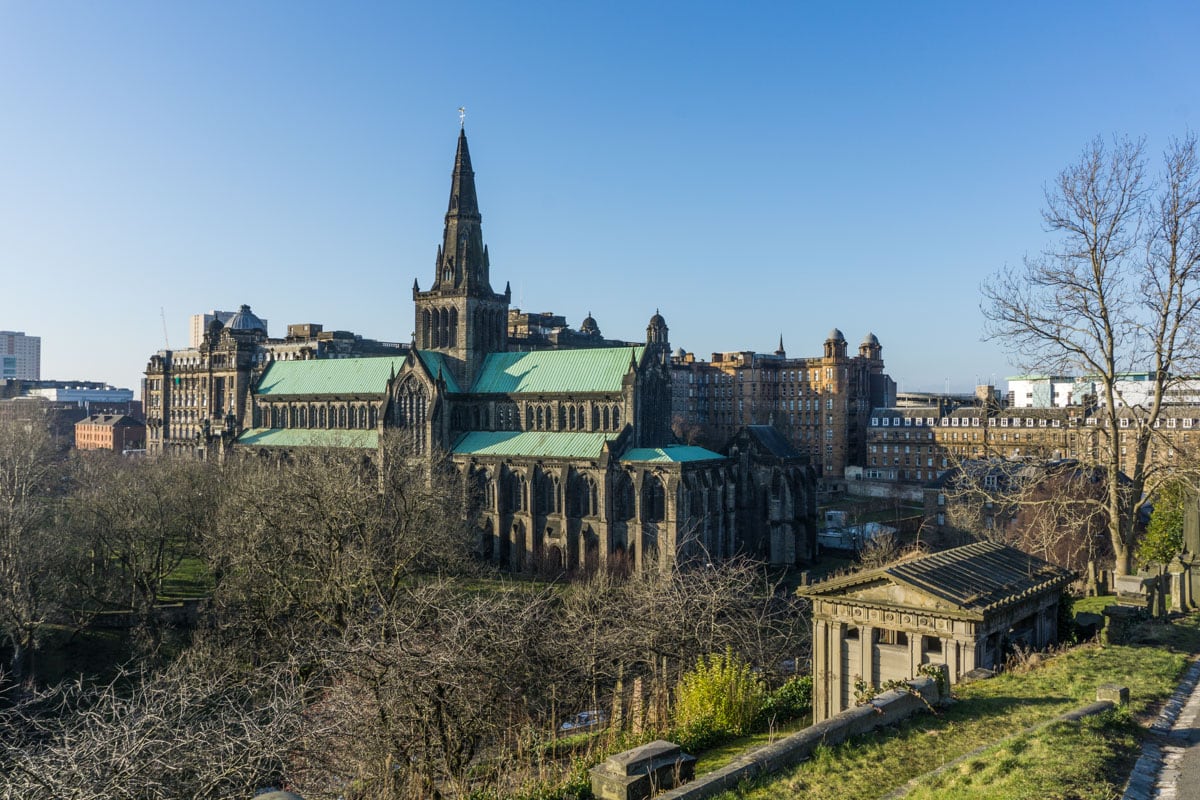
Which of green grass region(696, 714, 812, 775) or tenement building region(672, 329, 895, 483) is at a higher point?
tenement building region(672, 329, 895, 483)

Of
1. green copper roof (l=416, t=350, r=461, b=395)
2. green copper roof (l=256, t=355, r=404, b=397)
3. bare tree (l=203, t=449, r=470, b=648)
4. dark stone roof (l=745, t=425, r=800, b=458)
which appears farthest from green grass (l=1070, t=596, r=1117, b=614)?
green copper roof (l=256, t=355, r=404, b=397)

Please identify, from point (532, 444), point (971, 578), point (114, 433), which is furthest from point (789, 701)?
point (114, 433)

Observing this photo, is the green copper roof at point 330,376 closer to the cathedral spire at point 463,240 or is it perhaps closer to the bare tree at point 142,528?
the cathedral spire at point 463,240

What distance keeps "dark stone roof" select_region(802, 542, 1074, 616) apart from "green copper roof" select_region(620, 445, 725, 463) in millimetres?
36768

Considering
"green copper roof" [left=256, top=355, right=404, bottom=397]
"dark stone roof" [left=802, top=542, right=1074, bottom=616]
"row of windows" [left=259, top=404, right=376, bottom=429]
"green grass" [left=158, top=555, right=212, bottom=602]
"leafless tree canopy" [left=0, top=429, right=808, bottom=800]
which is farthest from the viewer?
"green copper roof" [left=256, top=355, right=404, bottom=397]

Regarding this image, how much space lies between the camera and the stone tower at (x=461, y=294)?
76.8m

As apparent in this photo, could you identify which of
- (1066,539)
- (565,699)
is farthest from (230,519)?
(1066,539)

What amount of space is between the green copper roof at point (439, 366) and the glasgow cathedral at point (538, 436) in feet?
0.62

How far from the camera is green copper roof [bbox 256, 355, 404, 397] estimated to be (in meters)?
80.0

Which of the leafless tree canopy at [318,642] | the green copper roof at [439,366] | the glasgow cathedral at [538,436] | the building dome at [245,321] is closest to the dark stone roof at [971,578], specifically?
the leafless tree canopy at [318,642]

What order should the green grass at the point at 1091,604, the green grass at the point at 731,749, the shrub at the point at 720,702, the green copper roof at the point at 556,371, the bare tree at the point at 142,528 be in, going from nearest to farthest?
the green grass at the point at 731,749 < the shrub at the point at 720,702 < the green grass at the point at 1091,604 < the bare tree at the point at 142,528 < the green copper roof at the point at 556,371

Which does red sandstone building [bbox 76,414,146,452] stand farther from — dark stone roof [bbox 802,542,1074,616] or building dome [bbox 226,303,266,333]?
dark stone roof [bbox 802,542,1074,616]

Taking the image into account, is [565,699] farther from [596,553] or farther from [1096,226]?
[596,553]

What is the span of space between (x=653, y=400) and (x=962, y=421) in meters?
61.2
